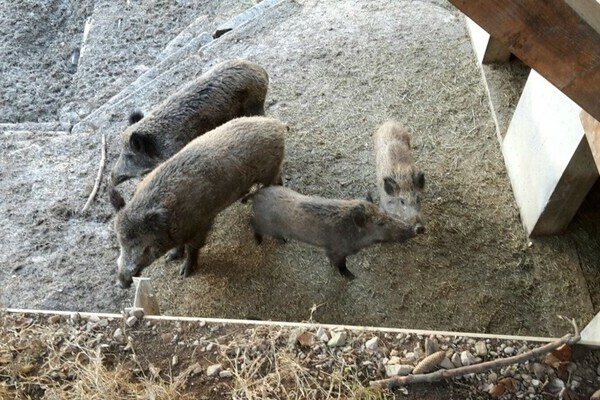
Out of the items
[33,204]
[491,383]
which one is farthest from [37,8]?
[491,383]

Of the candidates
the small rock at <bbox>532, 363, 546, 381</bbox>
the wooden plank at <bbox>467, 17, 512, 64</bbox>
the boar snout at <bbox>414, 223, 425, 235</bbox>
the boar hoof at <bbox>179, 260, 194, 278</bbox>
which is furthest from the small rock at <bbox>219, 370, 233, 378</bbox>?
the wooden plank at <bbox>467, 17, 512, 64</bbox>

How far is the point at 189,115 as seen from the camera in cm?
540

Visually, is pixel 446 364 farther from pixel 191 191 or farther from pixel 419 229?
pixel 191 191

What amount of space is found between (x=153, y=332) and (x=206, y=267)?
158 centimetres

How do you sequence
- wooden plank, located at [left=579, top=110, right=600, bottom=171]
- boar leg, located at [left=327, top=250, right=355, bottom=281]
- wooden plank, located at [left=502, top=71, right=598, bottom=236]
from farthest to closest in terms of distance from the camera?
boar leg, located at [left=327, top=250, right=355, bottom=281], wooden plank, located at [left=502, top=71, right=598, bottom=236], wooden plank, located at [left=579, top=110, right=600, bottom=171]

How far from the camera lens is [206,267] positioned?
16.8ft

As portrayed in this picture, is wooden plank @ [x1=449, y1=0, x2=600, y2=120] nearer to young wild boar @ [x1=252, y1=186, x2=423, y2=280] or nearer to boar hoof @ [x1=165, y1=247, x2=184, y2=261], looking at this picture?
young wild boar @ [x1=252, y1=186, x2=423, y2=280]

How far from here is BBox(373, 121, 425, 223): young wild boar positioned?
5031 mm

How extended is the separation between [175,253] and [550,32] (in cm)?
387

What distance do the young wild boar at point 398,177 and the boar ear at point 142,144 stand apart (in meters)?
2.11

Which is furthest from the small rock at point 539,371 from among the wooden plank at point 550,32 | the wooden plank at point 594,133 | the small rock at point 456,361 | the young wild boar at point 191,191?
the young wild boar at point 191,191

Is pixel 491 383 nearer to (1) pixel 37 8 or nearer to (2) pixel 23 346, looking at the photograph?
(2) pixel 23 346

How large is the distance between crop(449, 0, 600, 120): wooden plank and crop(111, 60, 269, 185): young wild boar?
11.9ft

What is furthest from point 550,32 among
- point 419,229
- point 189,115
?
point 189,115
